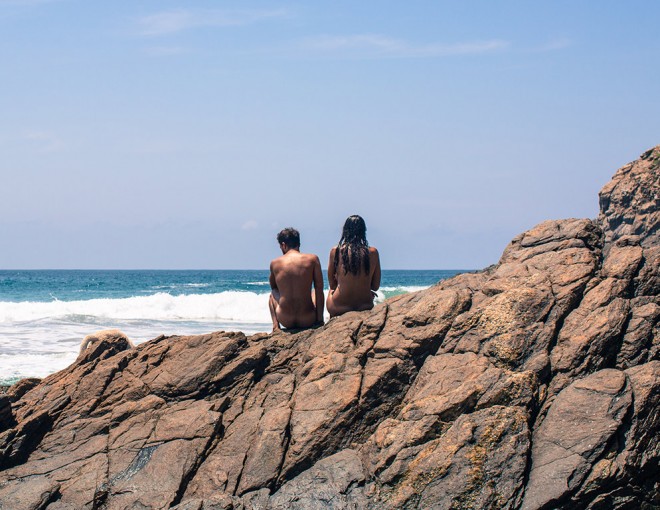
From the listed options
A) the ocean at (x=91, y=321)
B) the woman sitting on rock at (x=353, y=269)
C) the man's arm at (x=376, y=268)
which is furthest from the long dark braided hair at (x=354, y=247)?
the ocean at (x=91, y=321)

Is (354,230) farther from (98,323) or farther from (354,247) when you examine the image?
(98,323)

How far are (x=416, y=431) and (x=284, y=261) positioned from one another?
10.9 feet

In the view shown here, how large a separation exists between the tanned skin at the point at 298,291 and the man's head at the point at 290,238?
0.93 ft

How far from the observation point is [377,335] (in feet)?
24.6

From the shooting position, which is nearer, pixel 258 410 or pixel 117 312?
pixel 258 410

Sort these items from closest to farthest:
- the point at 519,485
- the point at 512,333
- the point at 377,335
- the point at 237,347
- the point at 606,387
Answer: the point at 519,485 < the point at 606,387 < the point at 512,333 < the point at 377,335 < the point at 237,347

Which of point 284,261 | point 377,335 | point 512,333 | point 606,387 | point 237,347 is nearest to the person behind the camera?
point 606,387

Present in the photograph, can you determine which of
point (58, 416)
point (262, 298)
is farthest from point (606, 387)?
point (262, 298)

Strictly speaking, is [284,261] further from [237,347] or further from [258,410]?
[258,410]

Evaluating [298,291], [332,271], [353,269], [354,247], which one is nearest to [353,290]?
[353,269]

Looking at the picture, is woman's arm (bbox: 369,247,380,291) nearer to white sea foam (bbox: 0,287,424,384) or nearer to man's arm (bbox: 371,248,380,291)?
man's arm (bbox: 371,248,380,291)

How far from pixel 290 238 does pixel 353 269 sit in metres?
1.02

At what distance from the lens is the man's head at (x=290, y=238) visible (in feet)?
29.7

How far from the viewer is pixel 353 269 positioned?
8.56 metres
